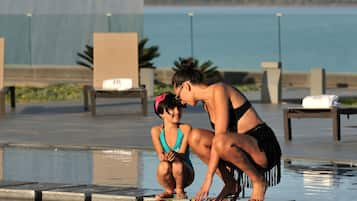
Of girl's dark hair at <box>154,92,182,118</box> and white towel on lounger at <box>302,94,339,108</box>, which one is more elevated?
white towel on lounger at <box>302,94,339,108</box>

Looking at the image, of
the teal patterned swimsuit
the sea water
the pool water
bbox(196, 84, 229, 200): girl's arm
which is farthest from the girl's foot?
the sea water

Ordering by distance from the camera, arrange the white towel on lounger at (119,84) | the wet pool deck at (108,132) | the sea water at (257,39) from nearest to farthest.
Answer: the wet pool deck at (108,132) → the white towel on lounger at (119,84) → the sea water at (257,39)

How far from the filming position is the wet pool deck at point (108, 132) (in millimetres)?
10828

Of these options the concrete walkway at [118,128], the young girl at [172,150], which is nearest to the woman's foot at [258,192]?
the young girl at [172,150]

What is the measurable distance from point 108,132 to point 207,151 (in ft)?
23.1

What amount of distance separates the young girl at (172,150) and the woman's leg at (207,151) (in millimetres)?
177

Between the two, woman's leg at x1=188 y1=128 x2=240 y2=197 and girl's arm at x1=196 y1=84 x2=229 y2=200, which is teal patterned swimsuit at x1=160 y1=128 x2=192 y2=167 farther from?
girl's arm at x1=196 y1=84 x2=229 y2=200

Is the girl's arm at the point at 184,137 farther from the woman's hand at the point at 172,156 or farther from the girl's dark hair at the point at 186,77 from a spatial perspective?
the girl's dark hair at the point at 186,77

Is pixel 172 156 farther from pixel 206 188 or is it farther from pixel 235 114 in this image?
pixel 206 188

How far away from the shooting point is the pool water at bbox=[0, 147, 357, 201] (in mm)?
11172

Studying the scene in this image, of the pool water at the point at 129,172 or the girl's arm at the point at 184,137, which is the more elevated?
the girl's arm at the point at 184,137

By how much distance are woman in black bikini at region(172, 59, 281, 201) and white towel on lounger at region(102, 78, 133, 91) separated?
950cm

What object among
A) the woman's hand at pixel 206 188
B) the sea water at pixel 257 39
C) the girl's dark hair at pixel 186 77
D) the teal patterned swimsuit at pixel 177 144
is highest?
the sea water at pixel 257 39

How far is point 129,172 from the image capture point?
12.7 meters
